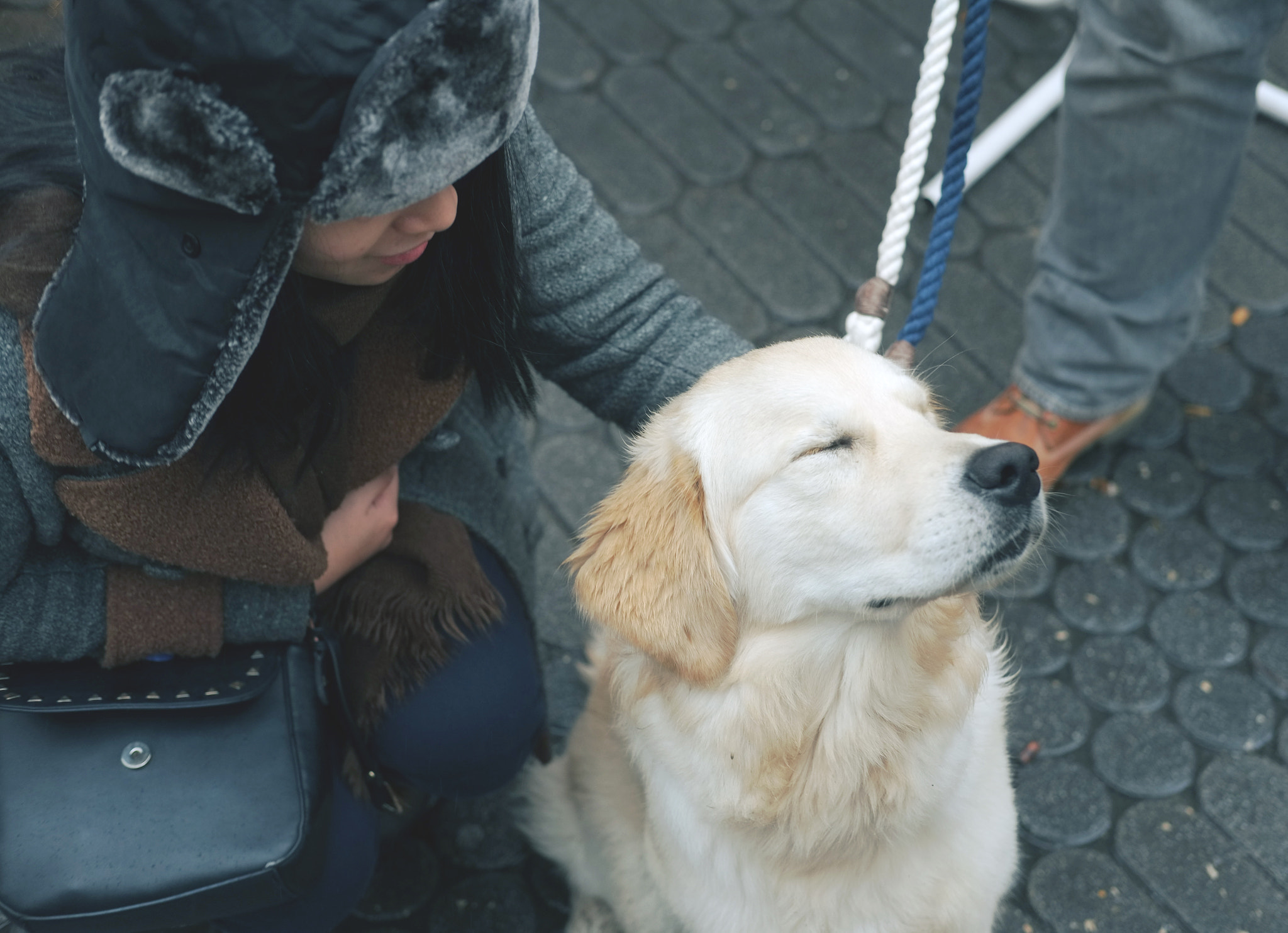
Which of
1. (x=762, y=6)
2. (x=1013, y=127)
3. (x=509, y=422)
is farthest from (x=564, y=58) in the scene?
(x=509, y=422)

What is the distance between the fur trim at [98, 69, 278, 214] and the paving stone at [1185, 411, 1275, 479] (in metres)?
2.56

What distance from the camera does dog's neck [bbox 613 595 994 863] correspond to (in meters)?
1.56

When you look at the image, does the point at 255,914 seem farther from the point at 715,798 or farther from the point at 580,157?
the point at 580,157

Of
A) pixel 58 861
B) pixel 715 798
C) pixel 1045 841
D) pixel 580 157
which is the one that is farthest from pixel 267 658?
pixel 580 157

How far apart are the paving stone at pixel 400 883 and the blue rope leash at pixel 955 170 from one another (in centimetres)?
150

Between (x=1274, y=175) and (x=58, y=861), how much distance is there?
3651 millimetres

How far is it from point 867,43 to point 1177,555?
1.99 m

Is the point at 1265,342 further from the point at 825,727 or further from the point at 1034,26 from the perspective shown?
the point at 825,727

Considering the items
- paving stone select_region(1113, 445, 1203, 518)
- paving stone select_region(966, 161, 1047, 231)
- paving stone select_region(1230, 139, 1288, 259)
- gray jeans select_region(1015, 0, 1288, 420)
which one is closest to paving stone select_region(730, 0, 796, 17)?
paving stone select_region(966, 161, 1047, 231)

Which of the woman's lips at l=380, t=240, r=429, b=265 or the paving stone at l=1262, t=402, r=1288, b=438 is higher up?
the woman's lips at l=380, t=240, r=429, b=265

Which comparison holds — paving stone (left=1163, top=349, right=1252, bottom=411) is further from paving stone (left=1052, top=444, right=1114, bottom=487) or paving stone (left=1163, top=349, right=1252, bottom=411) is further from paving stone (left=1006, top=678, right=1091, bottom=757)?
paving stone (left=1006, top=678, right=1091, bottom=757)

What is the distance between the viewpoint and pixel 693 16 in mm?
3633

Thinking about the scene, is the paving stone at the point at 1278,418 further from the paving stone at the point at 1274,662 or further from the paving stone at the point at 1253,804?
the paving stone at the point at 1253,804

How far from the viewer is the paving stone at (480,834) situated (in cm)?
231
